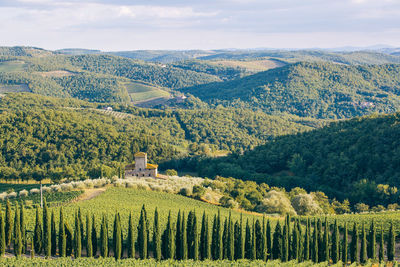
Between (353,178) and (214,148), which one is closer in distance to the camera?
(353,178)

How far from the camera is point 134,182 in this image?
67625mm

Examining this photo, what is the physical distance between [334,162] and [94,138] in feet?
204

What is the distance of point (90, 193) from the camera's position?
203ft

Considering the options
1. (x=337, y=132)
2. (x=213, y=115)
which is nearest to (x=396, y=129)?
(x=337, y=132)

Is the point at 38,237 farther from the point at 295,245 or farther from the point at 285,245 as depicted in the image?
the point at 295,245

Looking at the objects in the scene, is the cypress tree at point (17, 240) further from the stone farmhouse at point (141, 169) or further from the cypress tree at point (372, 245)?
the stone farmhouse at point (141, 169)

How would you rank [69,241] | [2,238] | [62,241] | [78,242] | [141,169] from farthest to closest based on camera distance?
[141,169] < [69,241] < [62,241] < [78,242] < [2,238]

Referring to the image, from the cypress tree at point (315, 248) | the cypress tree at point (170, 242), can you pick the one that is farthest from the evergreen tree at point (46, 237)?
the cypress tree at point (315, 248)

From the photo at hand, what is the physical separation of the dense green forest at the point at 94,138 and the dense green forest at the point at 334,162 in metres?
17.0

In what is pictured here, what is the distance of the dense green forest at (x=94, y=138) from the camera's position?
104 metres

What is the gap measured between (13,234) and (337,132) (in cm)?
8211

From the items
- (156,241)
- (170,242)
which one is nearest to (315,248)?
(170,242)

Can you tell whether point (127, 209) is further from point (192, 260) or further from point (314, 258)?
point (314, 258)

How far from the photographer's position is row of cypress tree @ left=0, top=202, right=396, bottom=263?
136 feet
